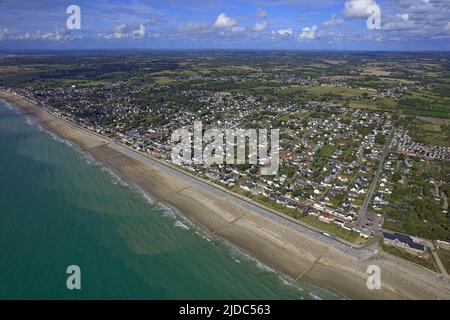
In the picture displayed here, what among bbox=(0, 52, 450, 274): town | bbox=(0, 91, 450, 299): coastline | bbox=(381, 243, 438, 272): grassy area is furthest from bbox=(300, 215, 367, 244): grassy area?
bbox=(381, 243, 438, 272): grassy area

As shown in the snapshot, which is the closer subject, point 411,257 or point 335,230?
point 411,257

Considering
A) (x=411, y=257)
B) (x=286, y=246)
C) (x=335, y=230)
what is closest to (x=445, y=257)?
(x=411, y=257)

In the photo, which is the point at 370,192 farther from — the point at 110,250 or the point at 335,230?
the point at 110,250

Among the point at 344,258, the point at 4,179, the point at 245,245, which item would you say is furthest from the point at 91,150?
the point at 344,258

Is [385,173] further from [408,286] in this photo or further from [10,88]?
[10,88]

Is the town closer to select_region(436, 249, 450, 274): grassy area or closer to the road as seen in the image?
the road

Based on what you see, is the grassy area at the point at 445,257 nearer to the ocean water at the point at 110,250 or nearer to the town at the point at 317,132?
the town at the point at 317,132

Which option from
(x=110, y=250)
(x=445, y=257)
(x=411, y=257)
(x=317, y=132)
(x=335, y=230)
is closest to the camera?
(x=411, y=257)
